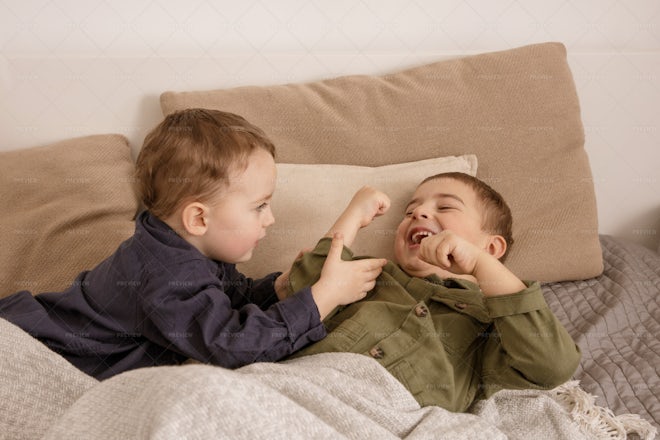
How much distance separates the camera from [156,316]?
3.95ft

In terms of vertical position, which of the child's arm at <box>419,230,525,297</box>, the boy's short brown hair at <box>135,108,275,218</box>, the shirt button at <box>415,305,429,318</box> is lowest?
the shirt button at <box>415,305,429,318</box>

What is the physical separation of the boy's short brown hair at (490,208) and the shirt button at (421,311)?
1.04 ft

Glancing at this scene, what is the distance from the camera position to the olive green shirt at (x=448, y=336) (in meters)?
1.21

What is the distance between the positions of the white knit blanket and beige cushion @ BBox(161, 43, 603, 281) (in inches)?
20.4

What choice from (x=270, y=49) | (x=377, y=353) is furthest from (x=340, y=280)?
(x=270, y=49)

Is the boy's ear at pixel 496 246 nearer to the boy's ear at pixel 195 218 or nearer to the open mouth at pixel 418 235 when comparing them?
the open mouth at pixel 418 235

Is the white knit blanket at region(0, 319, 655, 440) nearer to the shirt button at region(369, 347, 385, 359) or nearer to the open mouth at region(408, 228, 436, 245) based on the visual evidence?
the shirt button at region(369, 347, 385, 359)

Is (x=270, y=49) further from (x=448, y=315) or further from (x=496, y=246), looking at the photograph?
(x=448, y=315)

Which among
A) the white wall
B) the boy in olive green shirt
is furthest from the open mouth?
the white wall

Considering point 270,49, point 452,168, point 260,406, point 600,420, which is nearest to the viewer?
point 260,406

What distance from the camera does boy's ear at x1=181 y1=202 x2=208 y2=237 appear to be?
51.4 inches

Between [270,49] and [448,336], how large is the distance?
110 centimetres

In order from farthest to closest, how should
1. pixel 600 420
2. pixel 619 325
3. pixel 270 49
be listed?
pixel 270 49, pixel 619 325, pixel 600 420

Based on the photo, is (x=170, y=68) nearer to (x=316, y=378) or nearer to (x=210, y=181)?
(x=210, y=181)
